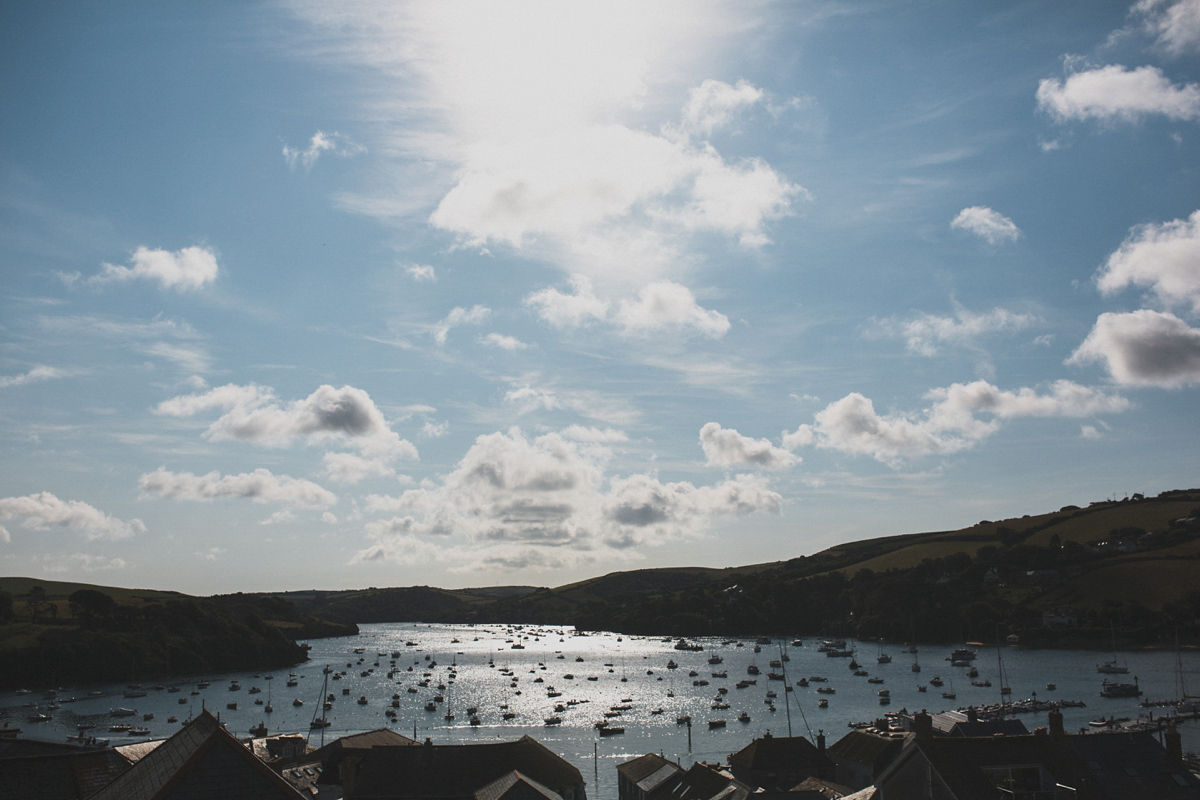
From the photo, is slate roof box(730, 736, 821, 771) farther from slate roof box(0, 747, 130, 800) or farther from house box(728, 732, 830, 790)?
slate roof box(0, 747, 130, 800)

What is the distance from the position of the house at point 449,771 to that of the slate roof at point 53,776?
22.1 m

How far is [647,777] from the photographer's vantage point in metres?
59.2

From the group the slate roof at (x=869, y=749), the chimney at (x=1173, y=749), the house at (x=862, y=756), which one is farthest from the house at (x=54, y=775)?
the chimney at (x=1173, y=749)

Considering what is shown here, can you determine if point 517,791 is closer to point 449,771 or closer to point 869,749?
point 449,771

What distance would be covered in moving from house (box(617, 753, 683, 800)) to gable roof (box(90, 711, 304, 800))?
4145 centimetres

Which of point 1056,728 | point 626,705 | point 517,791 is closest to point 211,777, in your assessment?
point 517,791

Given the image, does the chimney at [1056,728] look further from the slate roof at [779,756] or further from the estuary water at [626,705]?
the estuary water at [626,705]

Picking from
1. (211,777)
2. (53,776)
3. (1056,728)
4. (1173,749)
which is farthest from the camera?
(1173,749)

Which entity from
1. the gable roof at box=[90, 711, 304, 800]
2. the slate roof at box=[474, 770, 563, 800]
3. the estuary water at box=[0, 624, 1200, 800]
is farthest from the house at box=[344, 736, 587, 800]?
the estuary water at box=[0, 624, 1200, 800]

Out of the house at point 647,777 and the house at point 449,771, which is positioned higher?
the house at point 449,771

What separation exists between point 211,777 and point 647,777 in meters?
46.1

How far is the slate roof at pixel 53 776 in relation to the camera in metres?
26.1

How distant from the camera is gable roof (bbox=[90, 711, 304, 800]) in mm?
19281

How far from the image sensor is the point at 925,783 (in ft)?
116
